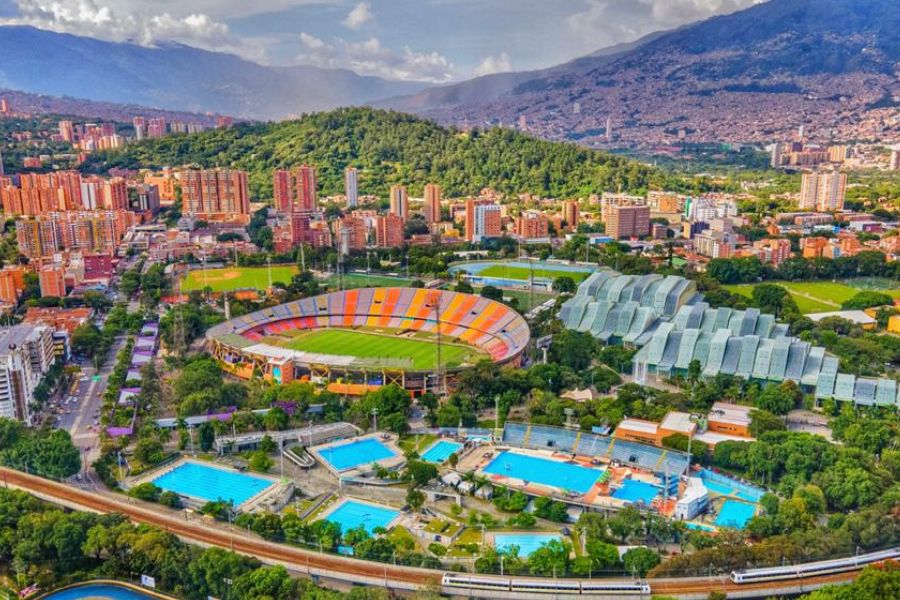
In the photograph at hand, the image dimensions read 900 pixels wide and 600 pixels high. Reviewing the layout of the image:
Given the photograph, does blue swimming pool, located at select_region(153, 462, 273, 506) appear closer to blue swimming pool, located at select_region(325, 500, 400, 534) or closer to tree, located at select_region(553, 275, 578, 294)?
blue swimming pool, located at select_region(325, 500, 400, 534)

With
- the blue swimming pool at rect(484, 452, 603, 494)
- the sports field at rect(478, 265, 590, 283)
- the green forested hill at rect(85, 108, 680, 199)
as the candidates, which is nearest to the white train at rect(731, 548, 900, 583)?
the blue swimming pool at rect(484, 452, 603, 494)

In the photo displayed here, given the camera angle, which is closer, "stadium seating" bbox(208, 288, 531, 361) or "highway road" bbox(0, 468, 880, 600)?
"highway road" bbox(0, 468, 880, 600)

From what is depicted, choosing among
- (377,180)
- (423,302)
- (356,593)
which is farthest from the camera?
(377,180)

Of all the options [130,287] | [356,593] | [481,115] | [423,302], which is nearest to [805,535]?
[356,593]

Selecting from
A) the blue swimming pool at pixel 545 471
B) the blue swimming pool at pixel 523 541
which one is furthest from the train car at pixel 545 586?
the blue swimming pool at pixel 545 471

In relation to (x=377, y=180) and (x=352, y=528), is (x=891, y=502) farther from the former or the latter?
(x=377, y=180)

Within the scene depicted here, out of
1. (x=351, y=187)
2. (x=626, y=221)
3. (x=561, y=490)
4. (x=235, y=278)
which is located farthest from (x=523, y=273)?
(x=561, y=490)

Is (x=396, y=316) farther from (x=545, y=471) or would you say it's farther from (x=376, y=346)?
(x=545, y=471)
